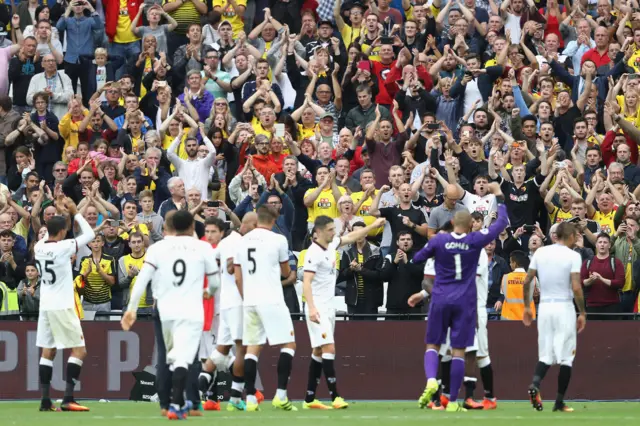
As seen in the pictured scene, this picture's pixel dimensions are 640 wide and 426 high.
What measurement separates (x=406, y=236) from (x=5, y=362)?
670 centimetres

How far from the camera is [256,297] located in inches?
702

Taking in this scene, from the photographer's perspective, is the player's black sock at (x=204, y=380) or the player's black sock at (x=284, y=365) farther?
the player's black sock at (x=204, y=380)

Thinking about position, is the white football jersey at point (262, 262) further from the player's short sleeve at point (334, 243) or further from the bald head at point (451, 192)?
the bald head at point (451, 192)

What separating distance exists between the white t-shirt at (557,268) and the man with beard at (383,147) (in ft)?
26.1

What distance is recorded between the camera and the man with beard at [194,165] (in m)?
25.3

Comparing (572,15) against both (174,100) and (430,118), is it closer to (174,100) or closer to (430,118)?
(430,118)

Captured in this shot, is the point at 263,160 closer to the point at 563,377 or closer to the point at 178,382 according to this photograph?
the point at 563,377

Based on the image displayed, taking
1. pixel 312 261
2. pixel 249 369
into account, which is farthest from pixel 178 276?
pixel 312 261

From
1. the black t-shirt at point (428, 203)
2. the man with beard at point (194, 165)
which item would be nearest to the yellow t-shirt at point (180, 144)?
the man with beard at point (194, 165)

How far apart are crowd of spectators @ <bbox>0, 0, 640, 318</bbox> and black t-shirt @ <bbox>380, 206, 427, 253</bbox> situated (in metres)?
0.04

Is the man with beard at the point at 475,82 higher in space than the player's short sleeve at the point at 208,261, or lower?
higher

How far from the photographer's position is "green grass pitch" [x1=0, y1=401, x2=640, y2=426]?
627 inches

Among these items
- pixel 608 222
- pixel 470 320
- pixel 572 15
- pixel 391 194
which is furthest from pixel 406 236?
pixel 572 15

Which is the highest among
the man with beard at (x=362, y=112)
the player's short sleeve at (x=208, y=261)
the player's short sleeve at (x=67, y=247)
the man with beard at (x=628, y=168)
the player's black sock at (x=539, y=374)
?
the man with beard at (x=362, y=112)
